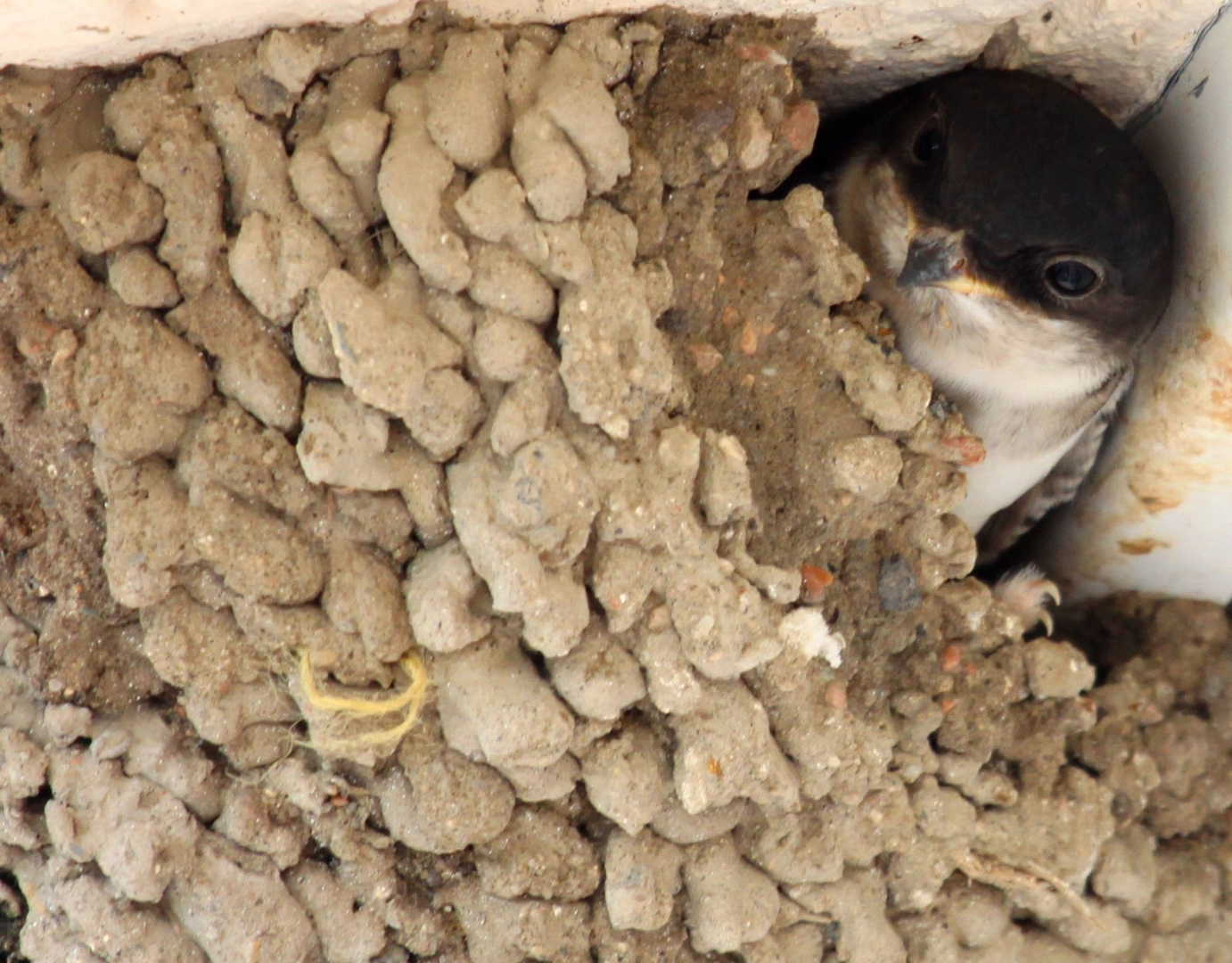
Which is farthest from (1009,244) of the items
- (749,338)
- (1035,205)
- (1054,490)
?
(1054,490)

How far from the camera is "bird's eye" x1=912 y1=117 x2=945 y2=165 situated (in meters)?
2.13

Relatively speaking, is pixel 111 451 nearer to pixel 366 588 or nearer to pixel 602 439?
pixel 366 588

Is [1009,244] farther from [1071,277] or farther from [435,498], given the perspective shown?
[435,498]

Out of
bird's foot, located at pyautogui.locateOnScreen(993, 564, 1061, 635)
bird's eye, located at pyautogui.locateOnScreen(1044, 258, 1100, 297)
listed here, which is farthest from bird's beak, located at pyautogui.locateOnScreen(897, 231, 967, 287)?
bird's foot, located at pyautogui.locateOnScreen(993, 564, 1061, 635)

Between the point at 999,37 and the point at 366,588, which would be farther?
the point at 999,37

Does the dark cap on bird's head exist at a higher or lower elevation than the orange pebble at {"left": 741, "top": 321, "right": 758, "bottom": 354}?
higher

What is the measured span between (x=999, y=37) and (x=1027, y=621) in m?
1.11

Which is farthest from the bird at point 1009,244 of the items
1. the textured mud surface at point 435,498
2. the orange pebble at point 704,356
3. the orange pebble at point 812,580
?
the orange pebble at point 812,580

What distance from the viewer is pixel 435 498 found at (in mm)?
1755

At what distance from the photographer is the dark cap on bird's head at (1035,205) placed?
201cm

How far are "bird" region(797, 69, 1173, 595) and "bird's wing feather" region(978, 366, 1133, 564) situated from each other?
0.04ft

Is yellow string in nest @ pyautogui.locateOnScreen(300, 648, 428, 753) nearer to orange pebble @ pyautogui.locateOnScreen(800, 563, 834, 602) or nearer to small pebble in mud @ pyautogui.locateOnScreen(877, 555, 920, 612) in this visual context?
orange pebble @ pyautogui.locateOnScreen(800, 563, 834, 602)

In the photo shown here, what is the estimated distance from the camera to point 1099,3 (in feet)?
6.49

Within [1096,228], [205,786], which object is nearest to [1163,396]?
[1096,228]
